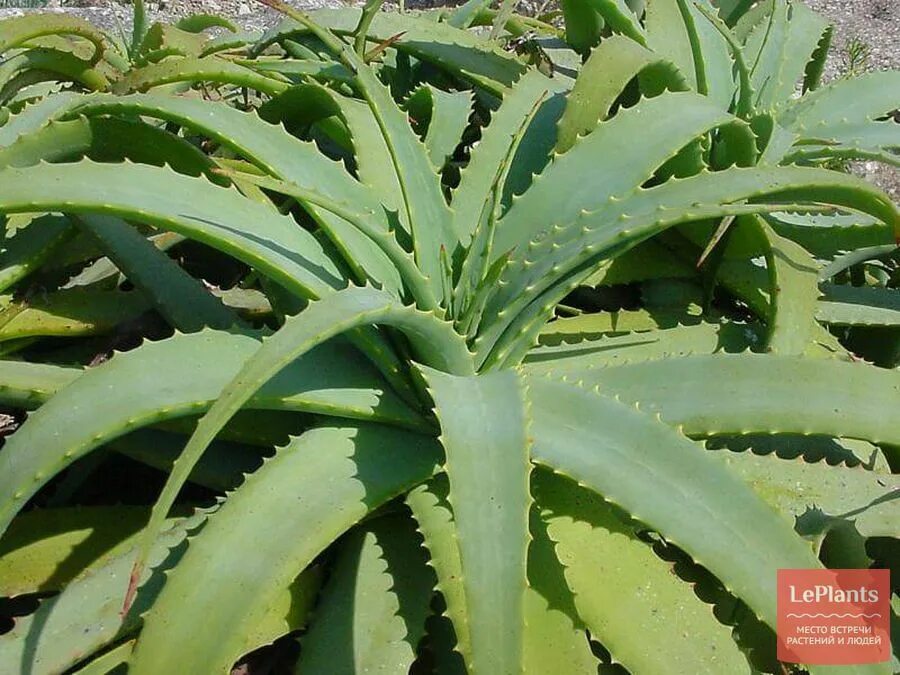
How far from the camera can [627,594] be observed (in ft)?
3.32

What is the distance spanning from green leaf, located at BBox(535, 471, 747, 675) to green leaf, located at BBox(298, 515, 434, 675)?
0.55 feet

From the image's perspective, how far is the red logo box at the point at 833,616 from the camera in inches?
36.9

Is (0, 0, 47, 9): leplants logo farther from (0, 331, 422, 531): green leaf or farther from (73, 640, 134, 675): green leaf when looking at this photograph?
(73, 640, 134, 675): green leaf

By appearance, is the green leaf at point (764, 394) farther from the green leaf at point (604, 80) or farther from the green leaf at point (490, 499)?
the green leaf at point (604, 80)

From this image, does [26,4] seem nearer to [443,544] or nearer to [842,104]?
[842,104]

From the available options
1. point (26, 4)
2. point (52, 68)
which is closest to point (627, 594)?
point (52, 68)

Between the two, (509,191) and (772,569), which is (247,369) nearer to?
(772,569)

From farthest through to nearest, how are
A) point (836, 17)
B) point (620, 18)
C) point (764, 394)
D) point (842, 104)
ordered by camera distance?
point (836, 17) < point (842, 104) < point (620, 18) < point (764, 394)

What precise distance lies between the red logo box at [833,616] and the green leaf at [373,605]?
1.28ft

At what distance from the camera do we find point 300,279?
3.42ft

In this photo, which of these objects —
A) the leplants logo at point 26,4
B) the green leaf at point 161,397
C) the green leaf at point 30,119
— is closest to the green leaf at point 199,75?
the green leaf at point 30,119

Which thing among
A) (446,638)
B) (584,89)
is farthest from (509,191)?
(446,638)

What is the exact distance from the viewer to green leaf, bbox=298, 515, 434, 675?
972mm

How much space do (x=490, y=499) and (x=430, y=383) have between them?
0.55ft
